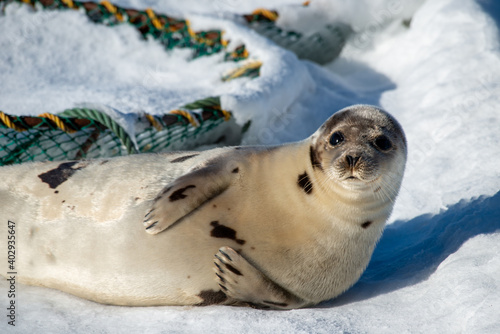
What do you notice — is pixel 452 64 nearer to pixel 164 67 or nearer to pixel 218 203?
pixel 164 67

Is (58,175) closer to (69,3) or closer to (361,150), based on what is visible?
(361,150)

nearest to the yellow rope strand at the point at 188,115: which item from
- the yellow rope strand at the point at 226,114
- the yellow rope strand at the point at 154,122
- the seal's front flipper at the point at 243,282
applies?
the yellow rope strand at the point at 154,122

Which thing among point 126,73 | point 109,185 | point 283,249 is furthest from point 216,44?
point 283,249

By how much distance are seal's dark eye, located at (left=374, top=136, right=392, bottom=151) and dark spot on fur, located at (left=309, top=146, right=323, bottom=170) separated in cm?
27

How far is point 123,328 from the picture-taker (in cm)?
238

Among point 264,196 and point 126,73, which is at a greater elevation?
point 264,196

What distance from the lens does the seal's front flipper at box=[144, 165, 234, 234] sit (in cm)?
259

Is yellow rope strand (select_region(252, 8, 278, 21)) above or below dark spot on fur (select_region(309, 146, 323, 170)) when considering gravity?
below

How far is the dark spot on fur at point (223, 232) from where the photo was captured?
2.62 metres

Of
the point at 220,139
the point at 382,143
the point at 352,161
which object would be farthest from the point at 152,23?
the point at 352,161

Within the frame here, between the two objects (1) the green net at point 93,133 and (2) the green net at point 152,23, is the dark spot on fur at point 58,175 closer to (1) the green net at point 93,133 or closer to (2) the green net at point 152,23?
(1) the green net at point 93,133

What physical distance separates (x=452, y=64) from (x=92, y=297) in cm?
370

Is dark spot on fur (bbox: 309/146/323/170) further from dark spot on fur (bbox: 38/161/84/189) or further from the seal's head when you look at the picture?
dark spot on fur (bbox: 38/161/84/189)

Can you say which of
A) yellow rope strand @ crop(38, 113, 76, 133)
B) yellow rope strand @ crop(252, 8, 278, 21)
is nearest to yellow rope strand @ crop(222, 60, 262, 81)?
yellow rope strand @ crop(252, 8, 278, 21)
